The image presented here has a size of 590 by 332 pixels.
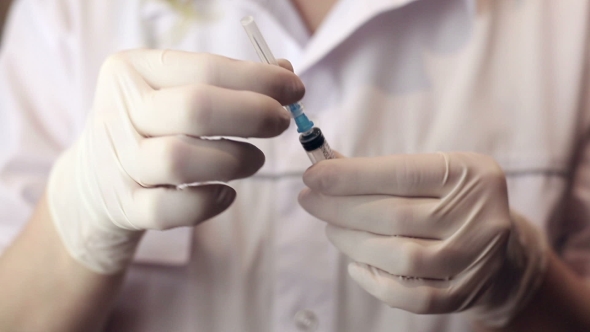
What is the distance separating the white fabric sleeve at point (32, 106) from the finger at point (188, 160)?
0.81 ft

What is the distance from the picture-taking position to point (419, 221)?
37 cm

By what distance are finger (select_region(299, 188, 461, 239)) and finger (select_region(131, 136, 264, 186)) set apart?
0.29 ft

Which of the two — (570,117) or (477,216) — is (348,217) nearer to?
(477,216)

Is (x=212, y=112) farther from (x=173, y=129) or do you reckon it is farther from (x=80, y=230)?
(x=80, y=230)

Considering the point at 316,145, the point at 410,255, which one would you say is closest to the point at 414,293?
the point at 410,255

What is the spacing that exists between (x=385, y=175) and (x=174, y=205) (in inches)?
6.9

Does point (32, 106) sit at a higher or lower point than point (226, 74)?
lower

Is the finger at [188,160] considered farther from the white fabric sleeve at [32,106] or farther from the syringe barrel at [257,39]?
the white fabric sleeve at [32,106]

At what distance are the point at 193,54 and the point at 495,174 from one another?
0.92ft

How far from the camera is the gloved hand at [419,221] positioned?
1.21 feet

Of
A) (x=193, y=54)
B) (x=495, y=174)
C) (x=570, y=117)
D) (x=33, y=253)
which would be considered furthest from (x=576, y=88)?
(x=33, y=253)

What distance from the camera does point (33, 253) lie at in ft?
1.43

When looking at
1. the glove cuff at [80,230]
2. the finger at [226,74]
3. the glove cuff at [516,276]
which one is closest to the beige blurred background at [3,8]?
the glove cuff at [80,230]

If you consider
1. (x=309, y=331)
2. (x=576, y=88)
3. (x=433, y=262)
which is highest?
(x=576, y=88)
